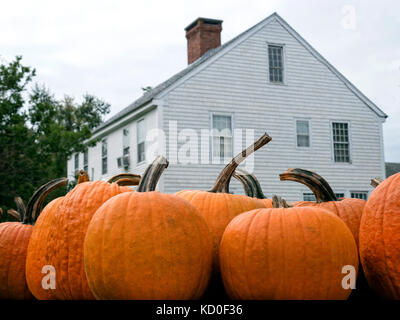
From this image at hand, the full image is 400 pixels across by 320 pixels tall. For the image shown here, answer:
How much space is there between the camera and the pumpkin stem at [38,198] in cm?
221

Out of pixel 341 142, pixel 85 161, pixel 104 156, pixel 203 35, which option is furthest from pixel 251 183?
pixel 85 161

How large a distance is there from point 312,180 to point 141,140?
15280 mm

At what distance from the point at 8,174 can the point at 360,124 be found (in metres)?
13.0

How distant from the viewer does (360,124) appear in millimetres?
Answer: 18406

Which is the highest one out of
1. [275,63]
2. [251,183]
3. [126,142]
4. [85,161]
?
[275,63]

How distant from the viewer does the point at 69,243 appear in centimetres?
184

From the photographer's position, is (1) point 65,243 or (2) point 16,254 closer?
(1) point 65,243

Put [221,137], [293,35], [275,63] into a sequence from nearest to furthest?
[221,137]
[275,63]
[293,35]

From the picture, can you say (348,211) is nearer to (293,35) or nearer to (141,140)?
(141,140)

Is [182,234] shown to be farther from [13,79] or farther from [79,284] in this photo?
[13,79]

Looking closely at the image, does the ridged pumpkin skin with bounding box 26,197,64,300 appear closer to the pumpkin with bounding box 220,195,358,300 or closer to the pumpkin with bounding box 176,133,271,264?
the pumpkin with bounding box 176,133,271,264

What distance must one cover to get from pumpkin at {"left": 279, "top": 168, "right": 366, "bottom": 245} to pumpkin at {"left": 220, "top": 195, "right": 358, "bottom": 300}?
0.33m

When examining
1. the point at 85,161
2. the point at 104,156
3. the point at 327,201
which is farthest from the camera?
the point at 85,161

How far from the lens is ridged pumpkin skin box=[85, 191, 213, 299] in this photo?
61.1 inches
